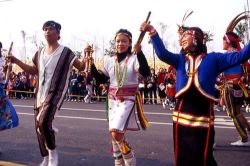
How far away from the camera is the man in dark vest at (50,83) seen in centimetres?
545

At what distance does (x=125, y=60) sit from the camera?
5312mm

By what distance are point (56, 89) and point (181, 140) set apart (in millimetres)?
2059

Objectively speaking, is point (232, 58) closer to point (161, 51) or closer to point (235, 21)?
point (161, 51)

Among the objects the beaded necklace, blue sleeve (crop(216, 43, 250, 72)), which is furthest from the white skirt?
blue sleeve (crop(216, 43, 250, 72))

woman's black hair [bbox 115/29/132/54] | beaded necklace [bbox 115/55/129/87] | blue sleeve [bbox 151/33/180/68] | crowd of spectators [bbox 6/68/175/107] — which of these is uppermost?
woman's black hair [bbox 115/29/132/54]

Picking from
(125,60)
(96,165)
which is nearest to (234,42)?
(125,60)

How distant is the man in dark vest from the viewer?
545 cm

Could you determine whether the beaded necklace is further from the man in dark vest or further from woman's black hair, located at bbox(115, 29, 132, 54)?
the man in dark vest

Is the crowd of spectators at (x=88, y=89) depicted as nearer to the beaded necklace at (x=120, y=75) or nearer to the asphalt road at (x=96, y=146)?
the asphalt road at (x=96, y=146)

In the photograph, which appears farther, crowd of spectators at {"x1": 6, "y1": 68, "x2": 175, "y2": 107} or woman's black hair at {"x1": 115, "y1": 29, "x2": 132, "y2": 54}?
crowd of spectators at {"x1": 6, "y1": 68, "x2": 175, "y2": 107}

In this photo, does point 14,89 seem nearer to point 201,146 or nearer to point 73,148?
point 73,148

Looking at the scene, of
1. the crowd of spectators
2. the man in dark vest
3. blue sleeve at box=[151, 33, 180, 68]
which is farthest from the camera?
the crowd of spectators

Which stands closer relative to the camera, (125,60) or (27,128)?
(125,60)

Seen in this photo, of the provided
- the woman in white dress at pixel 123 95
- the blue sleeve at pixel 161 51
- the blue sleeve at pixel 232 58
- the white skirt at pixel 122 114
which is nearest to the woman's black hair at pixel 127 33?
the woman in white dress at pixel 123 95
